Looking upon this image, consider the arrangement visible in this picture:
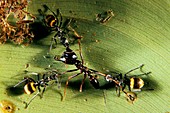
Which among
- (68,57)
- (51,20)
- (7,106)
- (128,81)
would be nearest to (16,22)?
(51,20)

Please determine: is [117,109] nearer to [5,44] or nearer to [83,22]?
[83,22]

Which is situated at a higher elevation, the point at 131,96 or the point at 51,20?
the point at 51,20

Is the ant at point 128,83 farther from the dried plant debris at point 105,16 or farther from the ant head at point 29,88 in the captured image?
the ant head at point 29,88

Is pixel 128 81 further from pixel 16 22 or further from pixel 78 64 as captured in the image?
pixel 16 22

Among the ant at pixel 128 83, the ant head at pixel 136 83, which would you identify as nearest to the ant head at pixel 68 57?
the ant at pixel 128 83

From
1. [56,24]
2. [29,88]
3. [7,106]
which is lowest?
[7,106]
